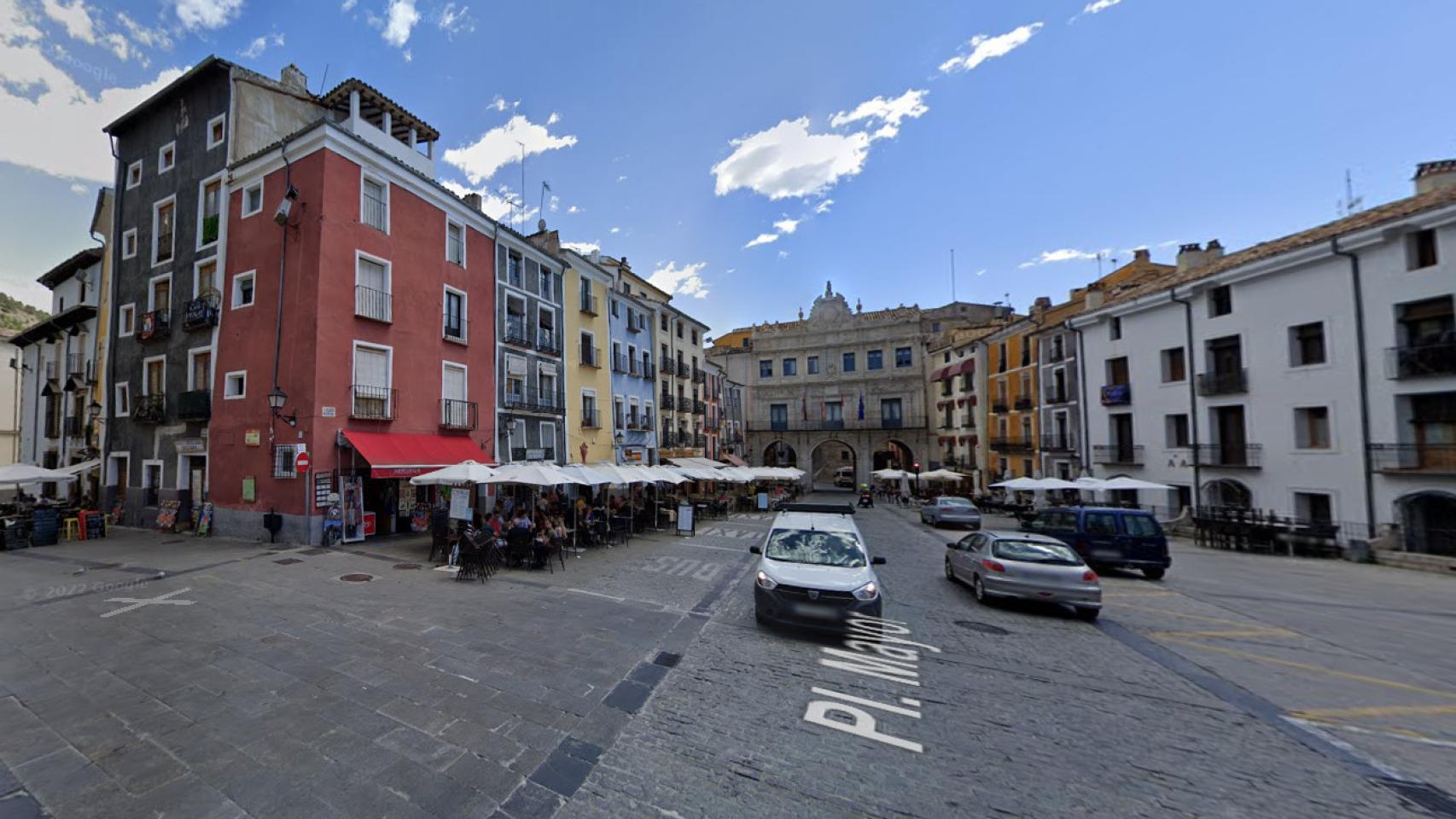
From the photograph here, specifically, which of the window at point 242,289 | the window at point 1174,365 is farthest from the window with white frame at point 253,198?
the window at point 1174,365

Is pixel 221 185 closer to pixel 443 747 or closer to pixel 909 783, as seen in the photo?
pixel 443 747

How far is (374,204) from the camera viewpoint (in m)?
17.7

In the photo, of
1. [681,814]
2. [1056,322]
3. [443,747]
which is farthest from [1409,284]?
[443,747]

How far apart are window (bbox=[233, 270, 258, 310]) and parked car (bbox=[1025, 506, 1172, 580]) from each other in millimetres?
25838

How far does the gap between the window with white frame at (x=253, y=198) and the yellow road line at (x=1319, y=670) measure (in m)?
26.7

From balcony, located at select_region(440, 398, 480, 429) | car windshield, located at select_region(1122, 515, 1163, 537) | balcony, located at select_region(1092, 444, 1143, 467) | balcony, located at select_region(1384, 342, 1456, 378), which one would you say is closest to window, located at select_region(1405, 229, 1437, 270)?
balcony, located at select_region(1384, 342, 1456, 378)

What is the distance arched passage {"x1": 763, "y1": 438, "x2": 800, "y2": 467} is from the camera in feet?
186

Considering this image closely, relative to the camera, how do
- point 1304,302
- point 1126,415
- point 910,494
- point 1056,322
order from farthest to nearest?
point 910,494 < point 1056,322 < point 1126,415 < point 1304,302

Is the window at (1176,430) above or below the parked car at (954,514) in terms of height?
above

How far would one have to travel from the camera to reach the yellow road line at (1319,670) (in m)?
6.65

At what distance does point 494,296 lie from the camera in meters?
22.6

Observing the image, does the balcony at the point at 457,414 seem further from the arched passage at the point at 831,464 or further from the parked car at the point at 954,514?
the arched passage at the point at 831,464

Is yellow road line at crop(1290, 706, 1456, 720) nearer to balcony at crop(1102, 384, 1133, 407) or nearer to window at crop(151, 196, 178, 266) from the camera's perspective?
balcony at crop(1102, 384, 1133, 407)

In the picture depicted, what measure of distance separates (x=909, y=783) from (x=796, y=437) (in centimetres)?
5189
